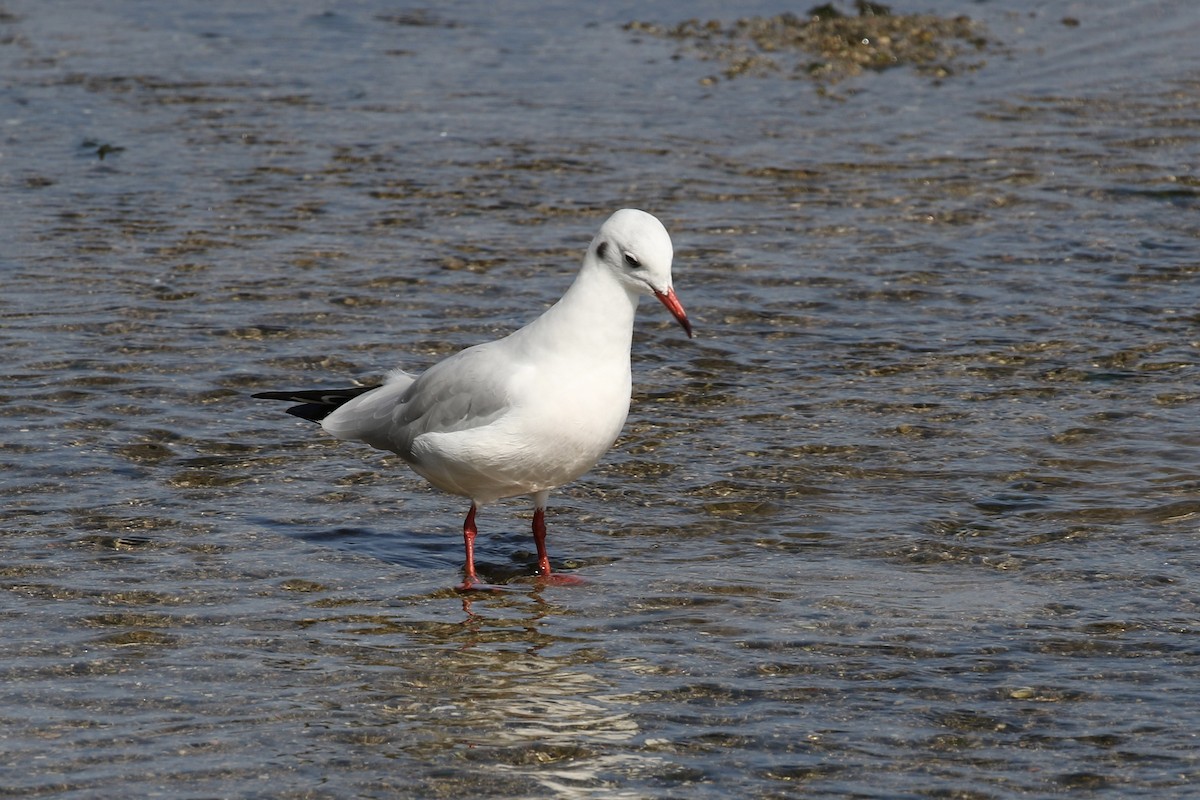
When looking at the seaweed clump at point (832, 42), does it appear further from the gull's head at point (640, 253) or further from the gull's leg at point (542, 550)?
the gull's head at point (640, 253)

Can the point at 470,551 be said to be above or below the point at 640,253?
below

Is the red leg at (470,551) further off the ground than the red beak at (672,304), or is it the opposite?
the red beak at (672,304)

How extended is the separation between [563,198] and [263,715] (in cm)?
764

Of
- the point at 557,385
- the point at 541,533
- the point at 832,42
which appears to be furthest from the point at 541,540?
the point at 832,42

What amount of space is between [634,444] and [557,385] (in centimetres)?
207

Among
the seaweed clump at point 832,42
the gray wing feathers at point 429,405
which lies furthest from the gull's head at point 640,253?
the seaweed clump at point 832,42

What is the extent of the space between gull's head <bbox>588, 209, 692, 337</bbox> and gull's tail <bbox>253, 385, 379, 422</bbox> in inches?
65.2

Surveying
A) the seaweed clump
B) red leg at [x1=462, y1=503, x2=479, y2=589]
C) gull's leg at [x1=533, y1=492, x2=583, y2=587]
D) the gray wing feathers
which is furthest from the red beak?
the seaweed clump

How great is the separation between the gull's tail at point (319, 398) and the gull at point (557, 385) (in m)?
0.78

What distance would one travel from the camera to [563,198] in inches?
501

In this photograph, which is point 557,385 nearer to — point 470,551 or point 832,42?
point 470,551

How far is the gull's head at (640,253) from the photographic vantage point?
6.39 meters

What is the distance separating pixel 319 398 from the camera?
7.67 m

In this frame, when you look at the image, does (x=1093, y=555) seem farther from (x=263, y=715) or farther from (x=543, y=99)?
(x=543, y=99)
